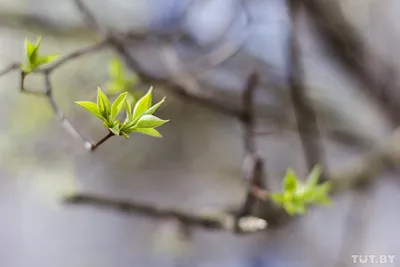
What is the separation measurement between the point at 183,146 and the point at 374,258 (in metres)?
0.33

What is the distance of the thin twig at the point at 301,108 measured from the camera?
1.71 feet

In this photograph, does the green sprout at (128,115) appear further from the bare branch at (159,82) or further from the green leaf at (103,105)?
the bare branch at (159,82)

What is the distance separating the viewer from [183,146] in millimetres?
737

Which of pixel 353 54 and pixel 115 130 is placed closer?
pixel 115 130

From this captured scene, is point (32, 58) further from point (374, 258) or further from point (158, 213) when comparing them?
point (374, 258)

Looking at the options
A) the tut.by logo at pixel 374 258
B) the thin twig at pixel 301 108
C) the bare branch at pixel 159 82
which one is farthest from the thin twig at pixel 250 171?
the tut.by logo at pixel 374 258

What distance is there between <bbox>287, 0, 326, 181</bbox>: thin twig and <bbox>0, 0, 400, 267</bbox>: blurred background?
3 centimetres

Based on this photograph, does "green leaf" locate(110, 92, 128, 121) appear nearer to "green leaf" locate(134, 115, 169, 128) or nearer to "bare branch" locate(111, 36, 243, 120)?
"green leaf" locate(134, 115, 169, 128)

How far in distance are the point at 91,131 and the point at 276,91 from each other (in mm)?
267

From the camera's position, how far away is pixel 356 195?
617 millimetres

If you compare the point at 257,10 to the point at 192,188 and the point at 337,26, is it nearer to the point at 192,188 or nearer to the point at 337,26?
the point at 337,26

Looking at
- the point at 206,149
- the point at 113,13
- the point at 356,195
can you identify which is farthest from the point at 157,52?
the point at 356,195

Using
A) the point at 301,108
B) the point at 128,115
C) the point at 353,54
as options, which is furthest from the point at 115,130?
the point at 353,54

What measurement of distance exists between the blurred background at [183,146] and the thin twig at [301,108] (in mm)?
32
